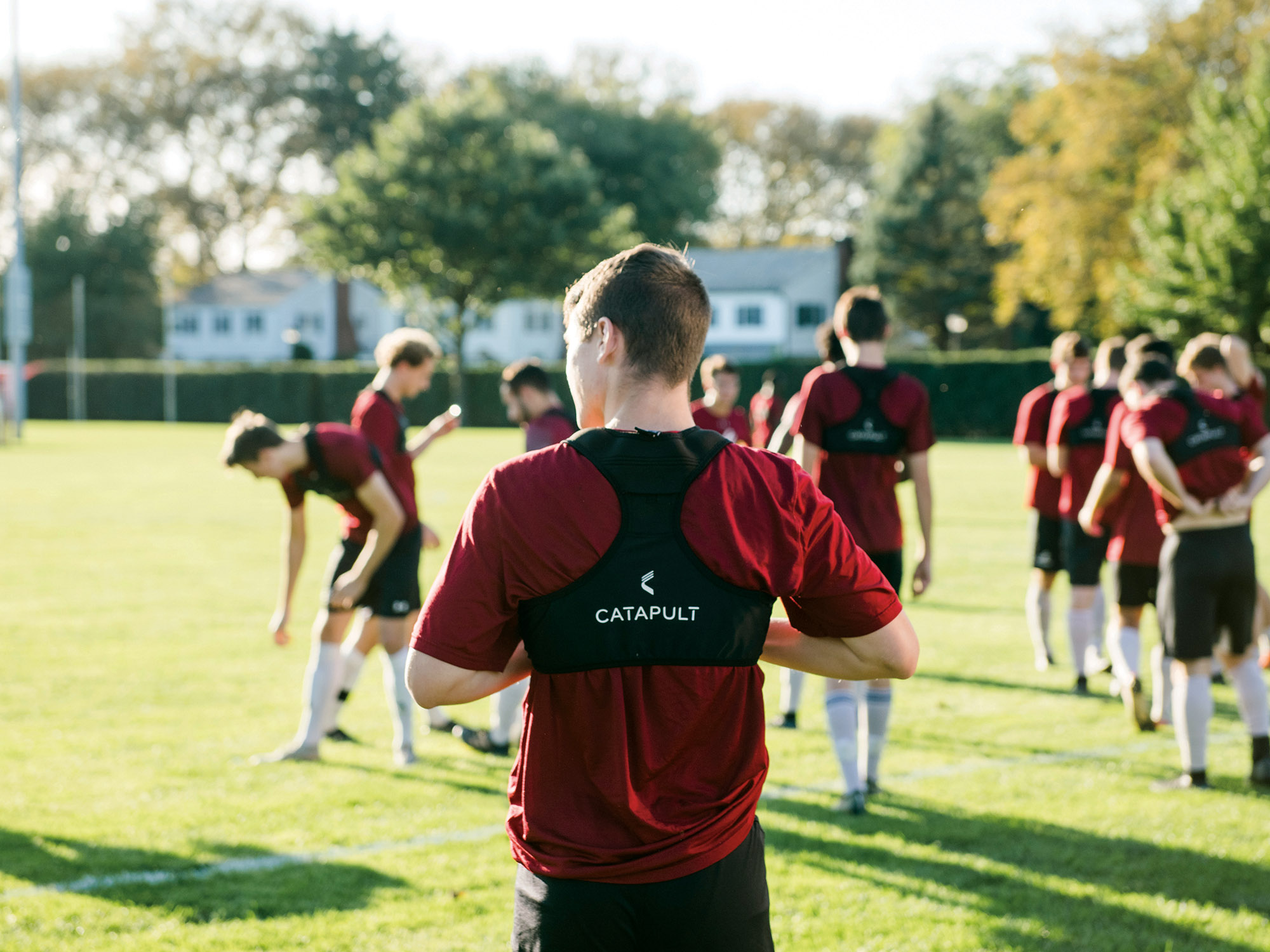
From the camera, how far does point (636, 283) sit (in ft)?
7.09

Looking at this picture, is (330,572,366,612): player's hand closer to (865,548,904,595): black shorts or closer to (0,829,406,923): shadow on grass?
(0,829,406,923): shadow on grass

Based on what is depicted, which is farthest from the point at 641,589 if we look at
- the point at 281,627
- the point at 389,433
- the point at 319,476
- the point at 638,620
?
the point at 389,433

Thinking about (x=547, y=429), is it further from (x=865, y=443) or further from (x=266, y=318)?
(x=266, y=318)

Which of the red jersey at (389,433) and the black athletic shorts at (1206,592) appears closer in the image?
the black athletic shorts at (1206,592)

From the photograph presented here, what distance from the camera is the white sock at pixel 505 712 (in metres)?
6.64

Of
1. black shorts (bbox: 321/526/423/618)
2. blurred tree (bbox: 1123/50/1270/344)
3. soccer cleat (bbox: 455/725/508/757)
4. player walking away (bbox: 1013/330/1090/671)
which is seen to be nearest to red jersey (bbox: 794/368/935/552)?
black shorts (bbox: 321/526/423/618)

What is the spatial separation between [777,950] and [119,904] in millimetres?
2488

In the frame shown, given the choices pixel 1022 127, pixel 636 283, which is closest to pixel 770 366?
pixel 1022 127

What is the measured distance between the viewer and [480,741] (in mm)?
6879

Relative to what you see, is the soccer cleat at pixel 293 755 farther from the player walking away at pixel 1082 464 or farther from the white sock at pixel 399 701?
the player walking away at pixel 1082 464

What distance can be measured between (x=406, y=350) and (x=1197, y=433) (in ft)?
13.6

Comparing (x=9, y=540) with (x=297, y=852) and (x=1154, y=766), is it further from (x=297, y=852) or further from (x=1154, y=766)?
(x=1154, y=766)

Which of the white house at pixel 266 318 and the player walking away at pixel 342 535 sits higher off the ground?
the white house at pixel 266 318

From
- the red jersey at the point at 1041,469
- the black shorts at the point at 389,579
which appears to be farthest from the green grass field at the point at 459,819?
the red jersey at the point at 1041,469
